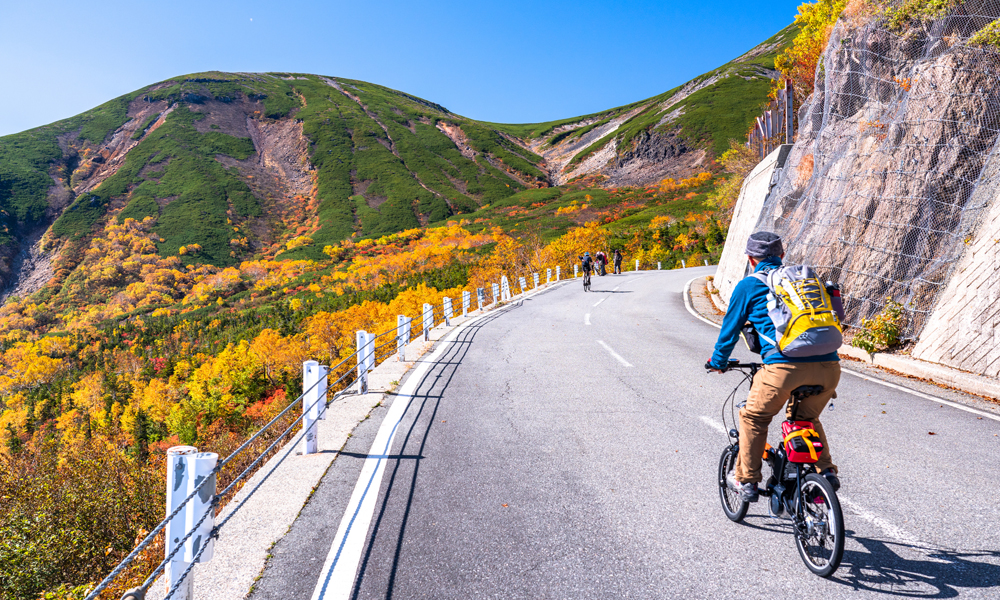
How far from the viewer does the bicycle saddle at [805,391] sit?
2873mm

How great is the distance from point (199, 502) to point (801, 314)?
3.54 m

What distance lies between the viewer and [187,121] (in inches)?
6905

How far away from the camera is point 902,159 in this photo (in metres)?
9.55

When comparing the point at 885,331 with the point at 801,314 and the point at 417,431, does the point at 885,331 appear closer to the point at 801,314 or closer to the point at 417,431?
the point at 801,314

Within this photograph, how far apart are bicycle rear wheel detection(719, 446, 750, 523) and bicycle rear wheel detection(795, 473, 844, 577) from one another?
41 cm

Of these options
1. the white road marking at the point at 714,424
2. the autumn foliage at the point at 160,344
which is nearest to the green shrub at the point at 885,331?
the white road marking at the point at 714,424

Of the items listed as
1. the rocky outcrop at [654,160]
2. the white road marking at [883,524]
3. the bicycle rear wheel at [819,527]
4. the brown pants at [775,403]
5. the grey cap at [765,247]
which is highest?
the rocky outcrop at [654,160]

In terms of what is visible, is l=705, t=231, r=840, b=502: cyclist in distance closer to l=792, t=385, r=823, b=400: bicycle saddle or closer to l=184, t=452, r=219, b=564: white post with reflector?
l=792, t=385, r=823, b=400: bicycle saddle

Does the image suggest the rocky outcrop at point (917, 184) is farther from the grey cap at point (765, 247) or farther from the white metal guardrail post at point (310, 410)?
the white metal guardrail post at point (310, 410)

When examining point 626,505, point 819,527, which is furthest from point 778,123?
point 819,527

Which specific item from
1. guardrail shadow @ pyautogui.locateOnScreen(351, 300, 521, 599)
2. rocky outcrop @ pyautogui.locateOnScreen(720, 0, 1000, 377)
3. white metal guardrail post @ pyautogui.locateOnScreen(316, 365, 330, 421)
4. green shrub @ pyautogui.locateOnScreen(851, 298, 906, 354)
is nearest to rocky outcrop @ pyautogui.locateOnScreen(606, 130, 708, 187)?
rocky outcrop @ pyautogui.locateOnScreen(720, 0, 1000, 377)

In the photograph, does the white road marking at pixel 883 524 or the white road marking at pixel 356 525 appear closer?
the white road marking at pixel 356 525

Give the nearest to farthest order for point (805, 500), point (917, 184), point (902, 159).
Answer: point (805, 500), point (917, 184), point (902, 159)

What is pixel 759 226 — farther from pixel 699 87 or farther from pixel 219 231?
pixel 699 87
